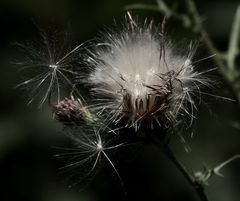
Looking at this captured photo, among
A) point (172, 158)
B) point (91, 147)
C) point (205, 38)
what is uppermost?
point (205, 38)

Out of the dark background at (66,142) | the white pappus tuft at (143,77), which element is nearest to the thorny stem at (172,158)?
the white pappus tuft at (143,77)

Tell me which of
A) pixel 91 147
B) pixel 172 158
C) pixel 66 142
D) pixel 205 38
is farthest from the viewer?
pixel 66 142

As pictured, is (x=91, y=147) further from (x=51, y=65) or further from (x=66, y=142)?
(x=66, y=142)

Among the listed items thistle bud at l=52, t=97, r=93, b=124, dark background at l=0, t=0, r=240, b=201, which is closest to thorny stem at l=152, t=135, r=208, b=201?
thistle bud at l=52, t=97, r=93, b=124

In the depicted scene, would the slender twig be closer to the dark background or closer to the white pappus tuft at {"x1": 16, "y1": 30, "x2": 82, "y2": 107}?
the white pappus tuft at {"x1": 16, "y1": 30, "x2": 82, "y2": 107}

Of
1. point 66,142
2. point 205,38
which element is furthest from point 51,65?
point 66,142

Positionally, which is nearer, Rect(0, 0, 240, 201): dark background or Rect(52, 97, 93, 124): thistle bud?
Rect(52, 97, 93, 124): thistle bud

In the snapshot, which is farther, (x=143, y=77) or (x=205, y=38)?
(x=205, y=38)

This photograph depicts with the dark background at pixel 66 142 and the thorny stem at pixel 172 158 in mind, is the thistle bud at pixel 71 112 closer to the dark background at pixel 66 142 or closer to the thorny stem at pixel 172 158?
the thorny stem at pixel 172 158
